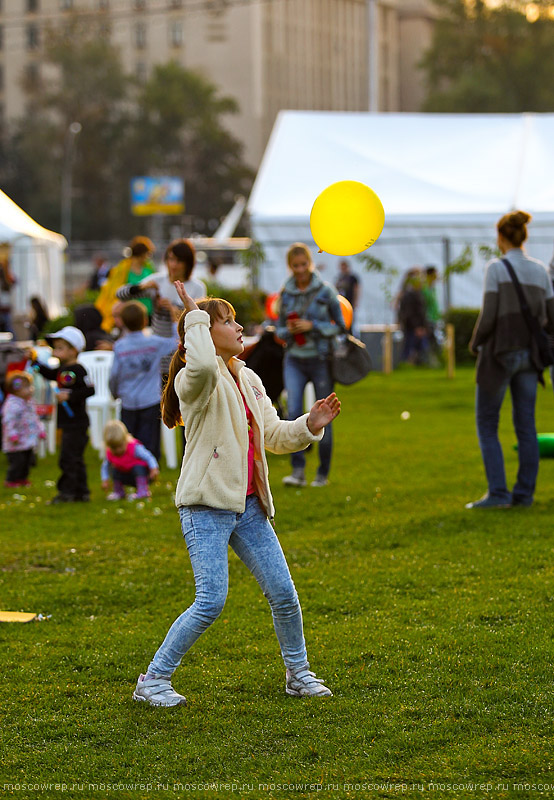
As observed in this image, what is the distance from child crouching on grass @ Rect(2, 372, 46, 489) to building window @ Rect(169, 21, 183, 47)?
278ft

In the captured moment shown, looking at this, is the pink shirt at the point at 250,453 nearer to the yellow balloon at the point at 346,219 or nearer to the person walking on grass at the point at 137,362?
the yellow balloon at the point at 346,219

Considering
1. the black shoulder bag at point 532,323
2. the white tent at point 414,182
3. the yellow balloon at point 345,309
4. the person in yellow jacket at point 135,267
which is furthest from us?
the white tent at point 414,182

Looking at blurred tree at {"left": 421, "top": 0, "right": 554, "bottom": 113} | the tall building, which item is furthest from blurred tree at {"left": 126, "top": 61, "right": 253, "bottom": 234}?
blurred tree at {"left": 421, "top": 0, "right": 554, "bottom": 113}

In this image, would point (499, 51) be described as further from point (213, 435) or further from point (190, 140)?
point (213, 435)

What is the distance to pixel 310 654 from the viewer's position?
5.31m

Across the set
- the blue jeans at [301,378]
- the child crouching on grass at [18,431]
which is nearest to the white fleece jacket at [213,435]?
the blue jeans at [301,378]

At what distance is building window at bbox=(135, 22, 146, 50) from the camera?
9169 centimetres

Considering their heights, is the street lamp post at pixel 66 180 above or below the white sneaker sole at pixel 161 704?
above

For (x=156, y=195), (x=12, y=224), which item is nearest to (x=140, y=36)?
(x=156, y=195)

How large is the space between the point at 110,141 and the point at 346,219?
7479 cm

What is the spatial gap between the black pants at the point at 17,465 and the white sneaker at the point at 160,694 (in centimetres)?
589

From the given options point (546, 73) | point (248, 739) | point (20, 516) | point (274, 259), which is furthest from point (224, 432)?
point (546, 73)

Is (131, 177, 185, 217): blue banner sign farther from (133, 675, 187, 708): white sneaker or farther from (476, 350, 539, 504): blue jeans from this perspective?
(133, 675, 187, 708): white sneaker

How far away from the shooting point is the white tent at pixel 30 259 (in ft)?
73.2
